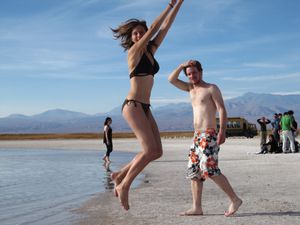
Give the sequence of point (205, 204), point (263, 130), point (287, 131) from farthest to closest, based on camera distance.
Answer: point (263, 130)
point (287, 131)
point (205, 204)

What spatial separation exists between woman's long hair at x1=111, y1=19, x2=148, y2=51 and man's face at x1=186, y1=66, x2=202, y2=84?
4.23 ft

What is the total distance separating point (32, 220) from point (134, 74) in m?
2.77

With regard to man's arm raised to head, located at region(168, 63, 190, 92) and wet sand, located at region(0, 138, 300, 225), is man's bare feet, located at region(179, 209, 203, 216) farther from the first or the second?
man's arm raised to head, located at region(168, 63, 190, 92)

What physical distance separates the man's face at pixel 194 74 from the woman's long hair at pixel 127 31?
4.23 ft

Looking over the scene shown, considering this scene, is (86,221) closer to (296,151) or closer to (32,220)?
(32,220)

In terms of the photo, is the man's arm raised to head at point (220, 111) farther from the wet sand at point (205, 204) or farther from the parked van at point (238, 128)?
the parked van at point (238, 128)

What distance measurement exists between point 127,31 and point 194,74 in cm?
146

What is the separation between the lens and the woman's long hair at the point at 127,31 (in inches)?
219

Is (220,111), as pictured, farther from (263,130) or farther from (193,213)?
(263,130)

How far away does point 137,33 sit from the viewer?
5512 mm

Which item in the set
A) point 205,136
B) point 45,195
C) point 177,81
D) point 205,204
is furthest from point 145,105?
point 45,195

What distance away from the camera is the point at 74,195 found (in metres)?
9.37

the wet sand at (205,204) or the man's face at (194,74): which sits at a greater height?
the man's face at (194,74)

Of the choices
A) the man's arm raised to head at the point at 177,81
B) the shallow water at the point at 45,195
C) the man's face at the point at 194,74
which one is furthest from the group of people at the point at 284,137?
the man's face at the point at 194,74
